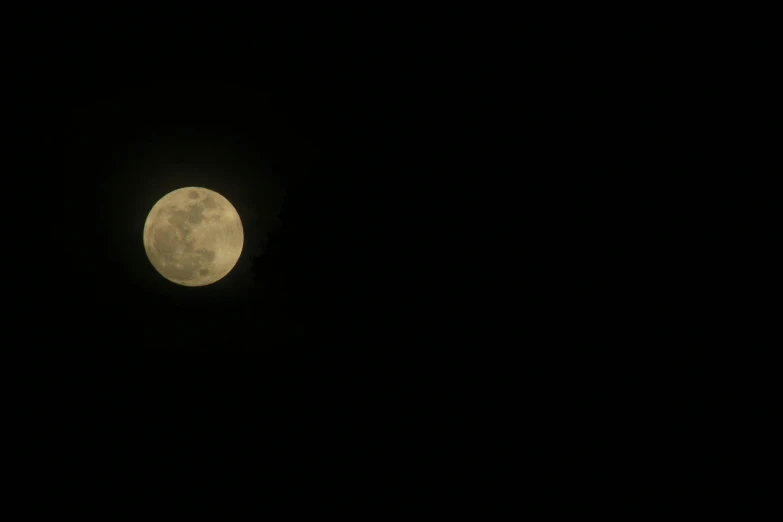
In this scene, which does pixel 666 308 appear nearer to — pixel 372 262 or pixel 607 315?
pixel 607 315

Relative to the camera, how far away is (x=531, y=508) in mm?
3426

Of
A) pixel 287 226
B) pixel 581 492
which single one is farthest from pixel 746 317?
pixel 287 226

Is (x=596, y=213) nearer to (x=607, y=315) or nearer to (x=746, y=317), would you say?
(x=607, y=315)

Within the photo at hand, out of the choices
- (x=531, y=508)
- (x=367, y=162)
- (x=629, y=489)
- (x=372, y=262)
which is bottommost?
(x=531, y=508)

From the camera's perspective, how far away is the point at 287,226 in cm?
384

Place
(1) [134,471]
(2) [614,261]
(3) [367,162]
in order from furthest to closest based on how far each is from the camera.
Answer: (1) [134,471] → (3) [367,162] → (2) [614,261]

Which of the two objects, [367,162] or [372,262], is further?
[367,162]

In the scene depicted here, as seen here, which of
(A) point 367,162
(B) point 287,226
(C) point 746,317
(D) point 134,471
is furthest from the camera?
(D) point 134,471

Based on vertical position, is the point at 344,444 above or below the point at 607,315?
below

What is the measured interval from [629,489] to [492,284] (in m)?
1.75

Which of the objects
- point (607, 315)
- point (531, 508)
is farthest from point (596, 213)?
point (531, 508)

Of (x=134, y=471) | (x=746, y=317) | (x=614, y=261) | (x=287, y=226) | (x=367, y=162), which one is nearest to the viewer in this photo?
(x=746, y=317)

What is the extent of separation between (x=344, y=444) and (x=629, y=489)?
2187 millimetres

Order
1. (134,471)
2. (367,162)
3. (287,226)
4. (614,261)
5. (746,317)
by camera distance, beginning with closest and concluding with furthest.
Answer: (746,317)
(614,261)
(287,226)
(367,162)
(134,471)
